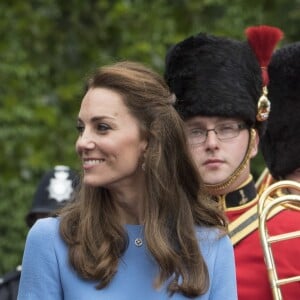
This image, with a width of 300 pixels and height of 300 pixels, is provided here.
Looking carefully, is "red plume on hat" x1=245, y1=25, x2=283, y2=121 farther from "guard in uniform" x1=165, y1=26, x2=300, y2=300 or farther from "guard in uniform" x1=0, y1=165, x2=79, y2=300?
"guard in uniform" x1=0, y1=165, x2=79, y2=300

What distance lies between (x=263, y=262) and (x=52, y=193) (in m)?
2.91

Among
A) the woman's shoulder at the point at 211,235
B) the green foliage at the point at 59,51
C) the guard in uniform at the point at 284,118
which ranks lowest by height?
the woman's shoulder at the point at 211,235

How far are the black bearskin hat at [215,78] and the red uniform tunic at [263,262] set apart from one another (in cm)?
35

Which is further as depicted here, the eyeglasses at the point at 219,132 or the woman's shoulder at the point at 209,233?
the eyeglasses at the point at 219,132

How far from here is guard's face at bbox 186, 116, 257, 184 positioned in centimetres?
600

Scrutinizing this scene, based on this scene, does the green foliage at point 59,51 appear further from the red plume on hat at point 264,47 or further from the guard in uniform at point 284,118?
the red plume on hat at point 264,47

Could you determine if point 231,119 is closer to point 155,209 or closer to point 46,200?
Answer: point 155,209

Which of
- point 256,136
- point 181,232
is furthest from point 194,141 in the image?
point 181,232

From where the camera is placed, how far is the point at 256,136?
6266 millimetres

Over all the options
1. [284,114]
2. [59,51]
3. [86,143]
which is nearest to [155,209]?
[86,143]

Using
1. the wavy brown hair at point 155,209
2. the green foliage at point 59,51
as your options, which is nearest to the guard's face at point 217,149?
the wavy brown hair at point 155,209

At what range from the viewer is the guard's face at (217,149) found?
6.00m

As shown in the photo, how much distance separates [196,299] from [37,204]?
11.6 feet

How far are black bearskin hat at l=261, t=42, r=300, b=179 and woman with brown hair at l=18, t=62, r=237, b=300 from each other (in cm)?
122
